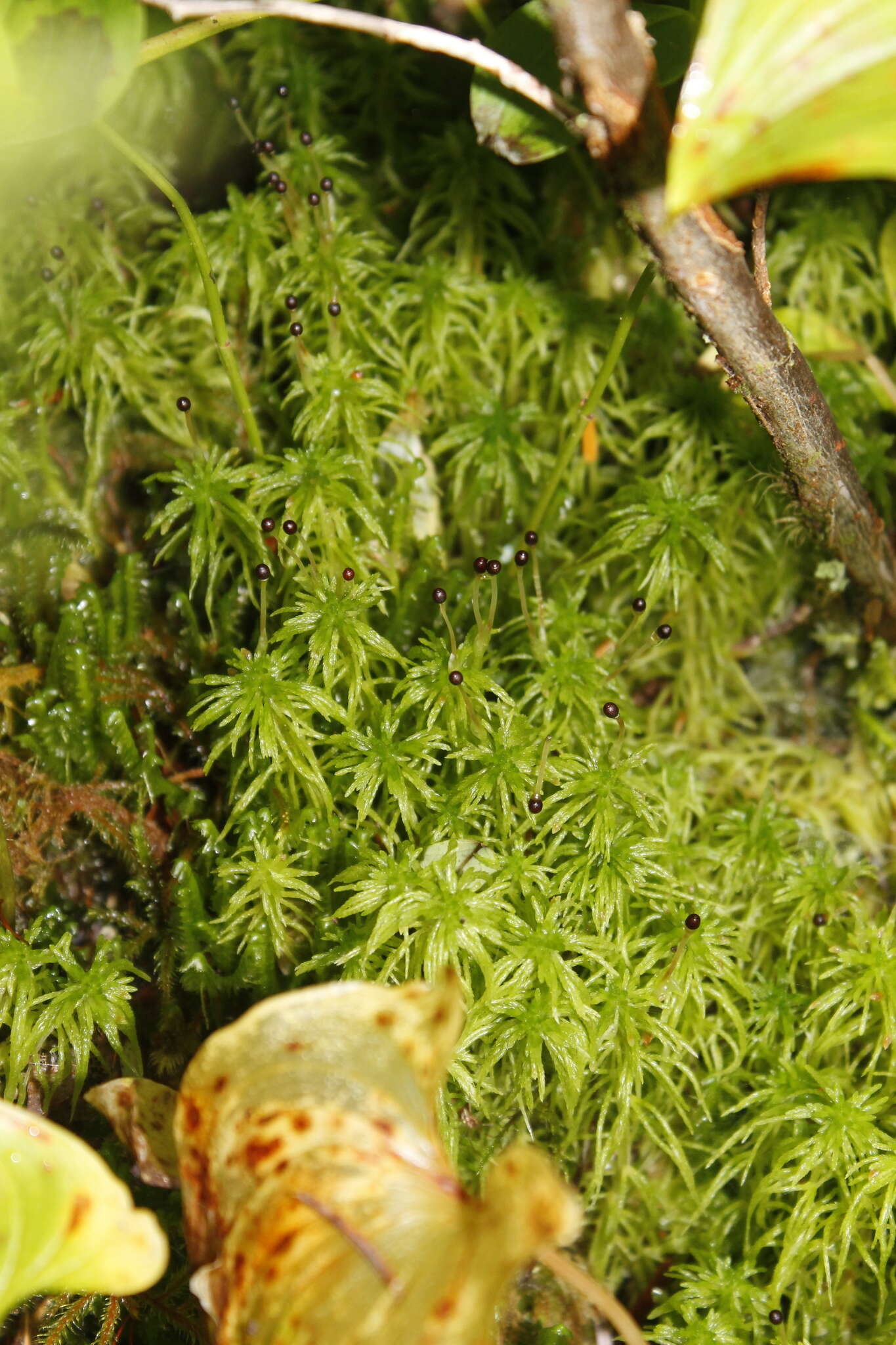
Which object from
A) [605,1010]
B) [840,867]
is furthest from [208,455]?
[840,867]

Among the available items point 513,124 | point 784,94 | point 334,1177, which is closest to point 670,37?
point 513,124

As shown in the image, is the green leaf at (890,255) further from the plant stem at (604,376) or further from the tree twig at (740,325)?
the plant stem at (604,376)

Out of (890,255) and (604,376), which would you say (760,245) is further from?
(890,255)

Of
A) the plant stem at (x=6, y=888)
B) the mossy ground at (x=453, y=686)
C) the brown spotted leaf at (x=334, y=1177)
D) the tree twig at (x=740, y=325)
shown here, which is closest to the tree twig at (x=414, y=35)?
the tree twig at (x=740, y=325)

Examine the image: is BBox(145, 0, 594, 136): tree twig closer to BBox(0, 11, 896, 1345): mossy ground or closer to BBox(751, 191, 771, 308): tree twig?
BBox(751, 191, 771, 308): tree twig

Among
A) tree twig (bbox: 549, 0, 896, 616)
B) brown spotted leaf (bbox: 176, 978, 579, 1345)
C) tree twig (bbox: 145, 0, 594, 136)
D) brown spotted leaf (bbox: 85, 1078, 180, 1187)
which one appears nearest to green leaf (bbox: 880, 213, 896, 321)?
tree twig (bbox: 549, 0, 896, 616)

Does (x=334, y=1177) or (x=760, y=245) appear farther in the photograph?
(x=760, y=245)
